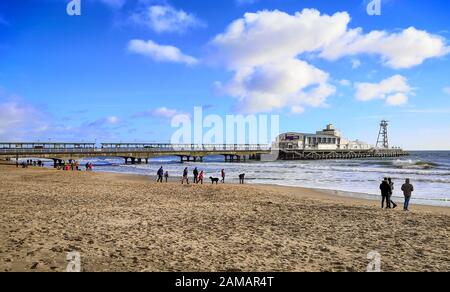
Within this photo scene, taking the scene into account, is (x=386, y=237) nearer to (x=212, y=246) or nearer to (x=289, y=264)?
(x=289, y=264)

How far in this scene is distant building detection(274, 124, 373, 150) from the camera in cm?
9879

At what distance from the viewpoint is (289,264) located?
625 cm

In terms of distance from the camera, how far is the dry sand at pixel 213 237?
6164 mm

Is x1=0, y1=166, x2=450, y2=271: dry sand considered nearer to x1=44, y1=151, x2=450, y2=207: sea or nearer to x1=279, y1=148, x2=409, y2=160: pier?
x1=44, y1=151, x2=450, y2=207: sea

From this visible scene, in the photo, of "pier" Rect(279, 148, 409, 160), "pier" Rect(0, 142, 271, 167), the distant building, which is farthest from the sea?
the distant building

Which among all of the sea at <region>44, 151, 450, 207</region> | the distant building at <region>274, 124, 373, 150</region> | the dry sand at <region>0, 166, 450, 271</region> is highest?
the distant building at <region>274, 124, 373, 150</region>

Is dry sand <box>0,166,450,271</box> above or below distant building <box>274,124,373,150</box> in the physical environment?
below

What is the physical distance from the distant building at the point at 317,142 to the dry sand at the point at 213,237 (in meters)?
85.0

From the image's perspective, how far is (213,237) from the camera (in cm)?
812

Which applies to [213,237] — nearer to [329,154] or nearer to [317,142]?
[329,154]

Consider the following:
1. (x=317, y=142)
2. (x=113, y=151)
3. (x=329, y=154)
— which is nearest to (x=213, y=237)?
(x=113, y=151)

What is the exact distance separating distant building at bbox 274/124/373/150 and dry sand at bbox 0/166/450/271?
8505 centimetres

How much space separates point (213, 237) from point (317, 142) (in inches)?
3928
